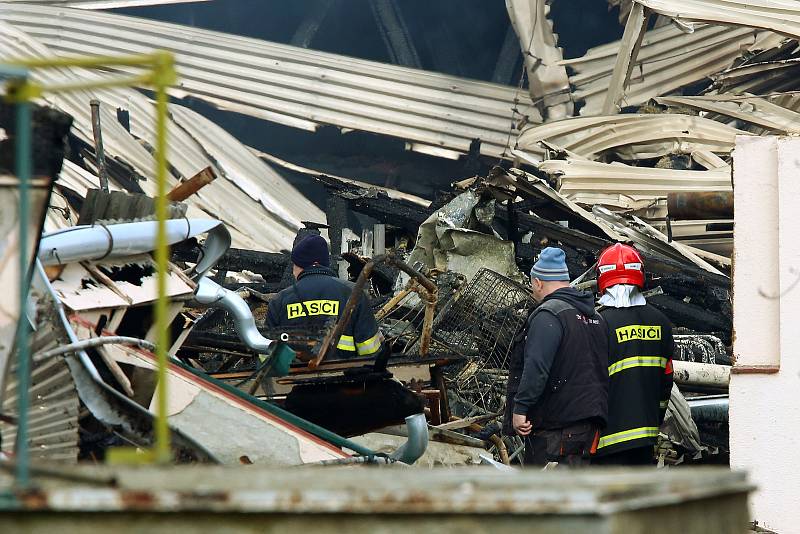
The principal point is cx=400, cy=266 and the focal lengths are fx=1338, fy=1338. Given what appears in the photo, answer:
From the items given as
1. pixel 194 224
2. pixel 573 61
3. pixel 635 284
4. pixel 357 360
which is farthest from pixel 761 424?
pixel 573 61

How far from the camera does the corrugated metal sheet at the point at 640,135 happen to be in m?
12.9

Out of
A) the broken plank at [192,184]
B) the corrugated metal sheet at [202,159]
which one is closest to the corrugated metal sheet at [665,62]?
the corrugated metal sheet at [202,159]

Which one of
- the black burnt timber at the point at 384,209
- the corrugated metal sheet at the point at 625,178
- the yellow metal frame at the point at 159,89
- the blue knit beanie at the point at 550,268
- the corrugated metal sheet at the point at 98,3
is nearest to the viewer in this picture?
the yellow metal frame at the point at 159,89

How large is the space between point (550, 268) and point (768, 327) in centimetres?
109

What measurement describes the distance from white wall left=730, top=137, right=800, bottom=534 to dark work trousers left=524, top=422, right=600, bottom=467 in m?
0.73

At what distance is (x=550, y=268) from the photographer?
248 inches

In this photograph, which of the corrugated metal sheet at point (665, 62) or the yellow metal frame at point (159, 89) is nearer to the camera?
the yellow metal frame at point (159, 89)

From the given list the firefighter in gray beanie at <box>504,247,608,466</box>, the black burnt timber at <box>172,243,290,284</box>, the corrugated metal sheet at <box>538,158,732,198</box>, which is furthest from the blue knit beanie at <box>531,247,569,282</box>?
the corrugated metal sheet at <box>538,158,732,198</box>

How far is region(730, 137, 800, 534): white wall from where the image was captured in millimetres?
5508

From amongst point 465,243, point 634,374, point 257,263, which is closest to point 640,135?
point 465,243

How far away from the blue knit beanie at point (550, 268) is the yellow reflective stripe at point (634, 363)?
47 centimetres

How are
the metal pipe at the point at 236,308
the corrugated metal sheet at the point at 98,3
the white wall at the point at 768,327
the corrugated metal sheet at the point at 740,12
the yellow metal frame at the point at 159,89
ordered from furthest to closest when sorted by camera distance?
the corrugated metal sheet at the point at 98,3 < the corrugated metal sheet at the point at 740,12 < the white wall at the point at 768,327 < the metal pipe at the point at 236,308 < the yellow metal frame at the point at 159,89

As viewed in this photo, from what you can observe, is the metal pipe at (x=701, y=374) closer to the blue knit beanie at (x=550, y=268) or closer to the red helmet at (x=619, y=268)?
the red helmet at (x=619, y=268)

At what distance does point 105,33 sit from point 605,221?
8.29 m
